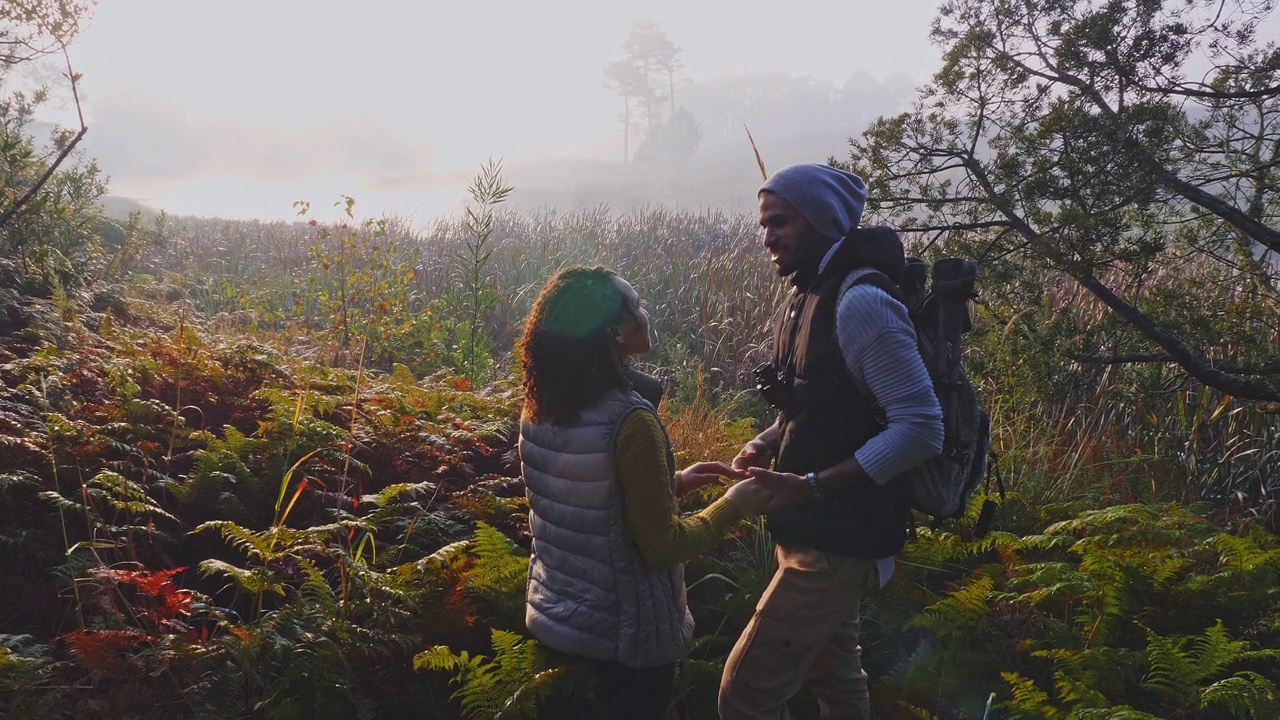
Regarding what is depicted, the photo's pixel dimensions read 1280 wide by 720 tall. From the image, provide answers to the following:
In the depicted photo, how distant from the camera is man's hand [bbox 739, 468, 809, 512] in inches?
101

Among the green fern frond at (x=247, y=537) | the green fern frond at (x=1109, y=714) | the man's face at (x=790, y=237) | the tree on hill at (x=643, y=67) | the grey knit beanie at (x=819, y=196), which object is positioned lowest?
the green fern frond at (x=1109, y=714)

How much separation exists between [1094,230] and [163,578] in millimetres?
4433

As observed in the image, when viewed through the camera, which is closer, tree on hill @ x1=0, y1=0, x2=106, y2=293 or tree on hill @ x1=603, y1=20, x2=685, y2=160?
tree on hill @ x1=0, y1=0, x2=106, y2=293

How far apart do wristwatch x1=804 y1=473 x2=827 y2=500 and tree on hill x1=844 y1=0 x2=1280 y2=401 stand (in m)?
2.51

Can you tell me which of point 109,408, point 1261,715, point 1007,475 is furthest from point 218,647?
point 1007,475

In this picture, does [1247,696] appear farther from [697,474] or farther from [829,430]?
[697,474]

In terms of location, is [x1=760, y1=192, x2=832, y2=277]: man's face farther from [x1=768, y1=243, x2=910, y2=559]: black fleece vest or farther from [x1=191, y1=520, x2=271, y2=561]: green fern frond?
[x1=191, y1=520, x2=271, y2=561]: green fern frond

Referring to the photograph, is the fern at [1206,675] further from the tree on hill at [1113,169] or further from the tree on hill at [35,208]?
the tree on hill at [35,208]

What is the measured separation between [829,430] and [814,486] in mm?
187

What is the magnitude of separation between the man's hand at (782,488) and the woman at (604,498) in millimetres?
34

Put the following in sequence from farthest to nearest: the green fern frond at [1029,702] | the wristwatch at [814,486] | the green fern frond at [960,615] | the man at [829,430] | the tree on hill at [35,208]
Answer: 1. the tree on hill at [35,208]
2. the green fern frond at [960,615]
3. the green fern frond at [1029,702]
4. the wristwatch at [814,486]
5. the man at [829,430]

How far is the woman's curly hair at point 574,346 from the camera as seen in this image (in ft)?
8.18

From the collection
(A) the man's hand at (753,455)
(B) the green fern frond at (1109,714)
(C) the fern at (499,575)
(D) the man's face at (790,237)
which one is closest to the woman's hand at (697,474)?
(A) the man's hand at (753,455)

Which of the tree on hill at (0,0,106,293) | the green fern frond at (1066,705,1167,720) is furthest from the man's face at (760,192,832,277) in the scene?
the tree on hill at (0,0,106,293)
